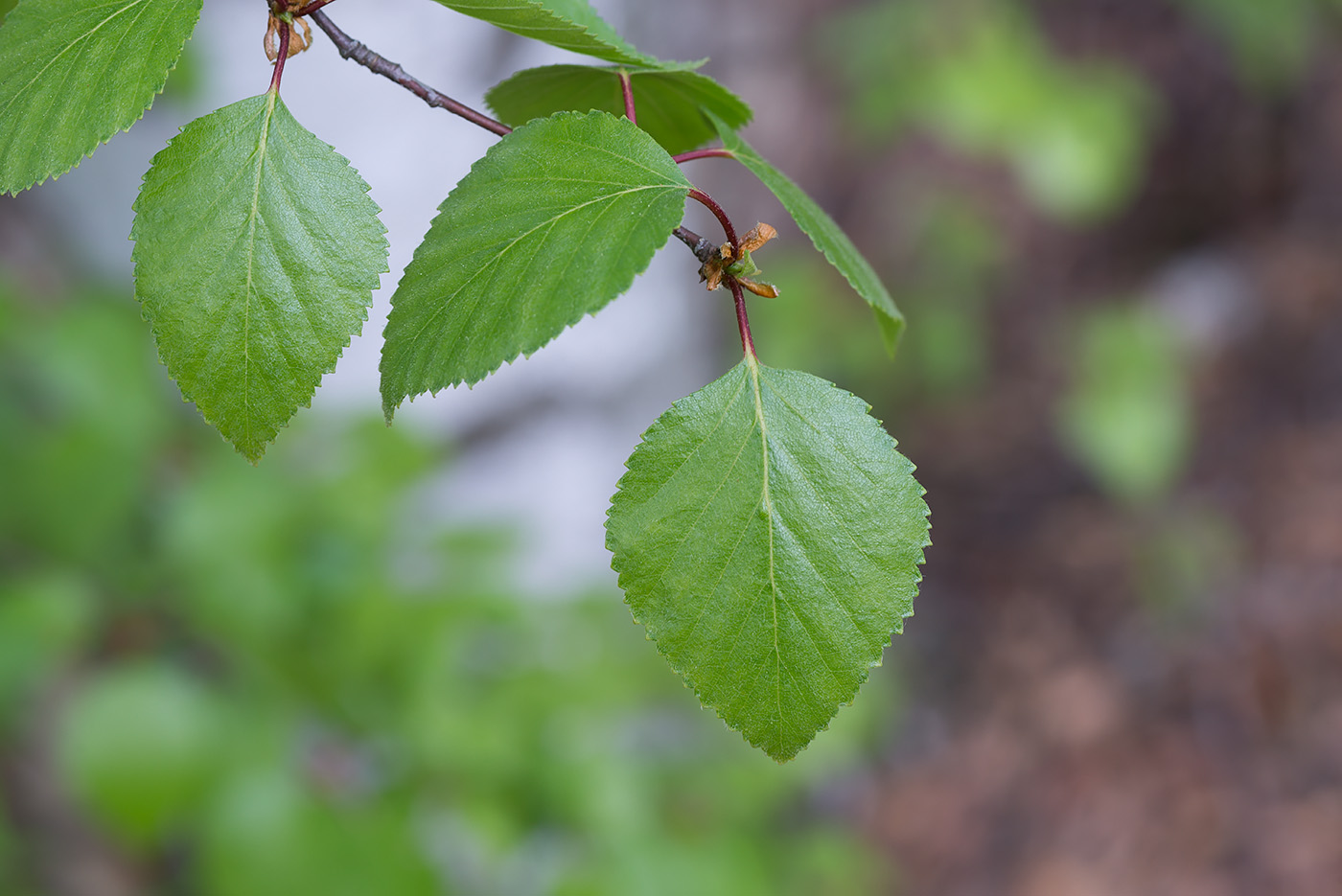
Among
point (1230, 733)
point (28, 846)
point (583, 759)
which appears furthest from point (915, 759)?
point (28, 846)

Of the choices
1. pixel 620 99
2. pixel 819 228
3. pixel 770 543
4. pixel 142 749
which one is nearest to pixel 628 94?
pixel 620 99

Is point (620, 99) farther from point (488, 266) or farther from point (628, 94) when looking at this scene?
point (488, 266)

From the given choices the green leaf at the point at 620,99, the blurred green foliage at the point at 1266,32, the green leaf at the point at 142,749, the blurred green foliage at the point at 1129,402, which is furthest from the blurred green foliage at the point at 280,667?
the blurred green foliage at the point at 1266,32

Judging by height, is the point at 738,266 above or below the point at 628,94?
below

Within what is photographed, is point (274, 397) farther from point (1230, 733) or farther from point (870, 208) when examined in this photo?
point (870, 208)

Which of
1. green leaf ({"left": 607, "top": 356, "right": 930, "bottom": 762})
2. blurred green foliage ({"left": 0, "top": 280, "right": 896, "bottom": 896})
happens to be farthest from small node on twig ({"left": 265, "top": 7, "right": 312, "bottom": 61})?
blurred green foliage ({"left": 0, "top": 280, "right": 896, "bottom": 896})
